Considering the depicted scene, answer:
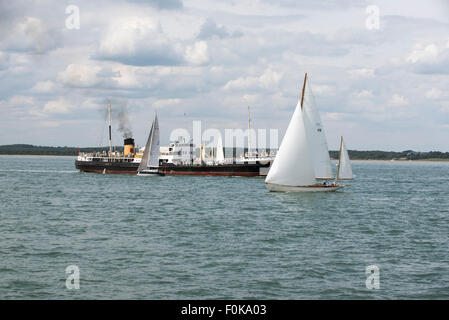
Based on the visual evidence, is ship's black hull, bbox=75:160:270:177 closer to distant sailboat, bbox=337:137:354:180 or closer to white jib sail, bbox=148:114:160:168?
white jib sail, bbox=148:114:160:168

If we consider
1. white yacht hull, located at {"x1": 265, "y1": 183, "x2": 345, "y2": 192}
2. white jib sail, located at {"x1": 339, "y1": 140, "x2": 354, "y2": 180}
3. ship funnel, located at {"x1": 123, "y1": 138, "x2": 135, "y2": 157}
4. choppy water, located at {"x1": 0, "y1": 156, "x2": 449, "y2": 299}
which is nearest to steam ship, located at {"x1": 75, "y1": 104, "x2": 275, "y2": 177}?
ship funnel, located at {"x1": 123, "y1": 138, "x2": 135, "y2": 157}

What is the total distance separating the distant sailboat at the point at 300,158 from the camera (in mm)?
51125

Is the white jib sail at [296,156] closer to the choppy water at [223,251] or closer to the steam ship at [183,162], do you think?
the choppy water at [223,251]

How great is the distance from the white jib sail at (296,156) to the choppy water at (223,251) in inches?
231

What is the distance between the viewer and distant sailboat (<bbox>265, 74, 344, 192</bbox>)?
2013 inches

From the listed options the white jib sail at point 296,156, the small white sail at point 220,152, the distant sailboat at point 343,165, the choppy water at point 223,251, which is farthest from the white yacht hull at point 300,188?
the small white sail at point 220,152

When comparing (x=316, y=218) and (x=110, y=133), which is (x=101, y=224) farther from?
(x=110, y=133)

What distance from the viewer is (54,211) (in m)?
42.9

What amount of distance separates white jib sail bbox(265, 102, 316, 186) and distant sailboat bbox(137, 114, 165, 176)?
47.4 m

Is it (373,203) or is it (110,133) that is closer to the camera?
(373,203)

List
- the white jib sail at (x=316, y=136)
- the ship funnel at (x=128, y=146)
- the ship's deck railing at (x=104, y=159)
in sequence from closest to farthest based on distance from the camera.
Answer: the white jib sail at (x=316, y=136), the ship's deck railing at (x=104, y=159), the ship funnel at (x=128, y=146)

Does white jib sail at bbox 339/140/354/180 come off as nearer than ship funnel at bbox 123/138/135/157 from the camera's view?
Yes
